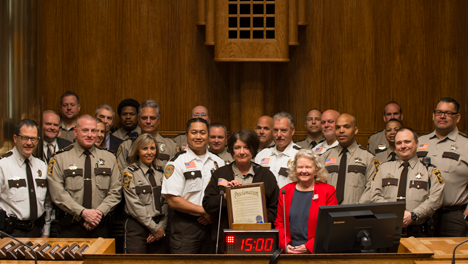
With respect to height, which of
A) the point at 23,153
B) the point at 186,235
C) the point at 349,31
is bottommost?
the point at 186,235

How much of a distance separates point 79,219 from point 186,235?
85 cm

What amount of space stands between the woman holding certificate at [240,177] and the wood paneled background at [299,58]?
267cm

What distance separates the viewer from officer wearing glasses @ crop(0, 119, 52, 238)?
11.3ft

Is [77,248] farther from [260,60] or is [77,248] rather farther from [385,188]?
[260,60]

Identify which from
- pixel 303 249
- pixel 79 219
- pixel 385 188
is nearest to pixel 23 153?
pixel 79 219

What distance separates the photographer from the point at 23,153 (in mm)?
3572

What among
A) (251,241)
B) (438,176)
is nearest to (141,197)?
(251,241)

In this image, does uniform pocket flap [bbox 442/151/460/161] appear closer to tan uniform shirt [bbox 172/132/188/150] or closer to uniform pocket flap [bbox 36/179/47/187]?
tan uniform shirt [bbox 172/132/188/150]

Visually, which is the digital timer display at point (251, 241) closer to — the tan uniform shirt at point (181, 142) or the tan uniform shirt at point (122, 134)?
the tan uniform shirt at point (181, 142)

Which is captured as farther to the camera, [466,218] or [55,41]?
[55,41]

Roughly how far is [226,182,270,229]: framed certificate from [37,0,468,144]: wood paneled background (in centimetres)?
313

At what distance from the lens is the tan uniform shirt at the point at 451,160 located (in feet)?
12.4

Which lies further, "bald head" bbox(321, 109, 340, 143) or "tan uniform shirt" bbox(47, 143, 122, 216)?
"bald head" bbox(321, 109, 340, 143)

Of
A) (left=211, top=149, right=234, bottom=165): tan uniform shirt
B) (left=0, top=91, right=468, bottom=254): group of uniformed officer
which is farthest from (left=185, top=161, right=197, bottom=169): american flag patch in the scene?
(left=211, top=149, right=234, bottom=165): tan uniform shirt
